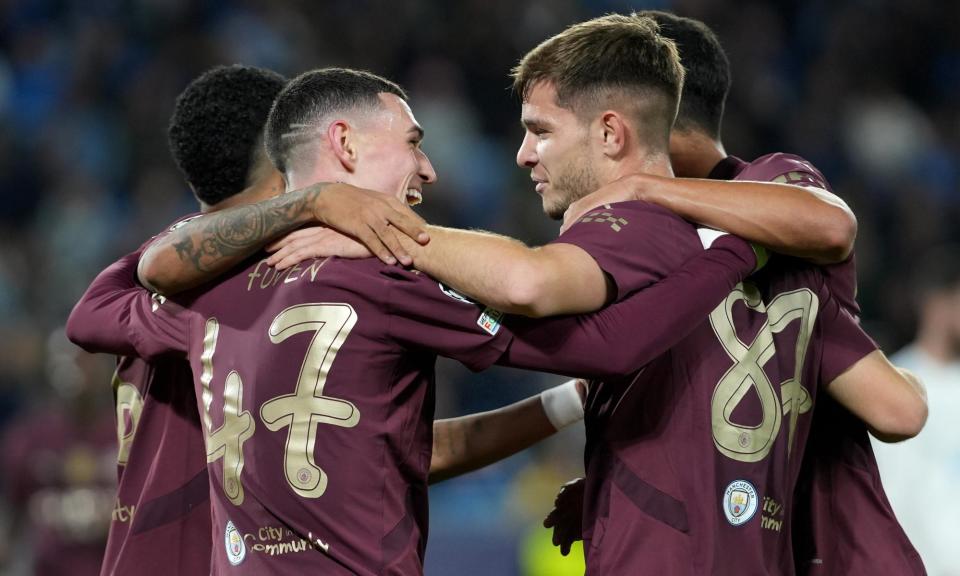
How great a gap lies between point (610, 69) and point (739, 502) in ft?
3.85

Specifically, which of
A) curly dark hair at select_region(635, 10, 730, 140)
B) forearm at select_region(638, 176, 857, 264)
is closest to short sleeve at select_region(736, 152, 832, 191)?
forearm at select_region(638, 176, 857, 264)

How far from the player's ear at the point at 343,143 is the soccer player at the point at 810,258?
0.59 m

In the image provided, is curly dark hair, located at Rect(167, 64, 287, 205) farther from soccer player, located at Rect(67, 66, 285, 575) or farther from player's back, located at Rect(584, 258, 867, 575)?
player's back, located at Rect(584, 258, 867, 575)

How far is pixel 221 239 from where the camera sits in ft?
10.7

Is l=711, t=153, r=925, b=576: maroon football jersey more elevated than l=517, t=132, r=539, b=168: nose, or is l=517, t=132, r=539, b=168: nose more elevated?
l=517, t=132, r=539, b=168: nose

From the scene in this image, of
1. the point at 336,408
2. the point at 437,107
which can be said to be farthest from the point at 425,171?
the point at 437,107

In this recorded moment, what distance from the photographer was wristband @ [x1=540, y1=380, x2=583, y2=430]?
13.0ft

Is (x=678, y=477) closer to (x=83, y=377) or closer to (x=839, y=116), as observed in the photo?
(x=83, y=377)

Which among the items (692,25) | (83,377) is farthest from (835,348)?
(83,377)

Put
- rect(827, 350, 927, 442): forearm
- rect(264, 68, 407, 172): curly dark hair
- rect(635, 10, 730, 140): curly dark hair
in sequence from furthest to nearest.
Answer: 1. rect(635, 10, 730, 140): curly dark hair
2. rect(827, 350, 927, 442): forearm
3. rect(264, 68, 407, 172): curly dark hair

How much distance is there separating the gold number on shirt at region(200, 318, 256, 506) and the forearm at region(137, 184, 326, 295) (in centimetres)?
14

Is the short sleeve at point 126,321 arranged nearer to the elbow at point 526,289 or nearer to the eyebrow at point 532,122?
the elbow at point 526,289

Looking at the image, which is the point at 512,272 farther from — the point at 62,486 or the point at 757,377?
the point at 62,486

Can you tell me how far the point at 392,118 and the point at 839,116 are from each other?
9301 mm
